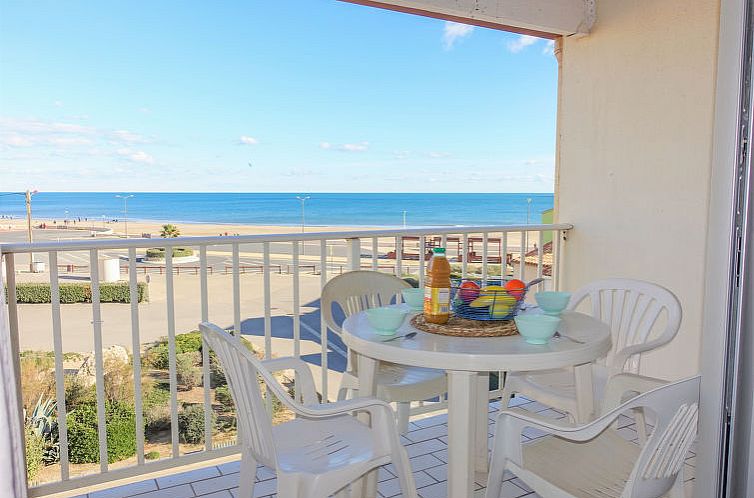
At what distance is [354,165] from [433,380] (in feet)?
95.2

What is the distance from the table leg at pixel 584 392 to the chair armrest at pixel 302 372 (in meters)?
1.03

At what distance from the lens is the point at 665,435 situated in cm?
127

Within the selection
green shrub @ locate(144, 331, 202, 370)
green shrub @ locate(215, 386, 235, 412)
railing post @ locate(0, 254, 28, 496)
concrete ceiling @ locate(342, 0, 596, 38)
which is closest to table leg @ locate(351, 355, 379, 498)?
railing post @ locate(0, 254, 28, 496)

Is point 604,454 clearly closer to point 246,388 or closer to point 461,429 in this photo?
point 461,429

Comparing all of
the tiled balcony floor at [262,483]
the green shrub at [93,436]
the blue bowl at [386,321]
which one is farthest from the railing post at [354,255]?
the green shrub at [93,436]

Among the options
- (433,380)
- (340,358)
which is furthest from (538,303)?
(340,358)

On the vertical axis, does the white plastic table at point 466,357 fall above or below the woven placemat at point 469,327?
below

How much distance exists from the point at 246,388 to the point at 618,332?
1.82 metres

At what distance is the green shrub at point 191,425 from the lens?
28.5 feet

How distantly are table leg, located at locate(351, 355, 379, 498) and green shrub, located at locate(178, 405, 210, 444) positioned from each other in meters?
7.25

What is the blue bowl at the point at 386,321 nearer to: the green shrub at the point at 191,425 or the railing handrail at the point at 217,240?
the railing handrail at the point at 217,240

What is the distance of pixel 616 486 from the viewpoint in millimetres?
1523

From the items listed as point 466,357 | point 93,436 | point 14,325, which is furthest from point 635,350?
point 93,436

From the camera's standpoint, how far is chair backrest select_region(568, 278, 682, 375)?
2.39 m
